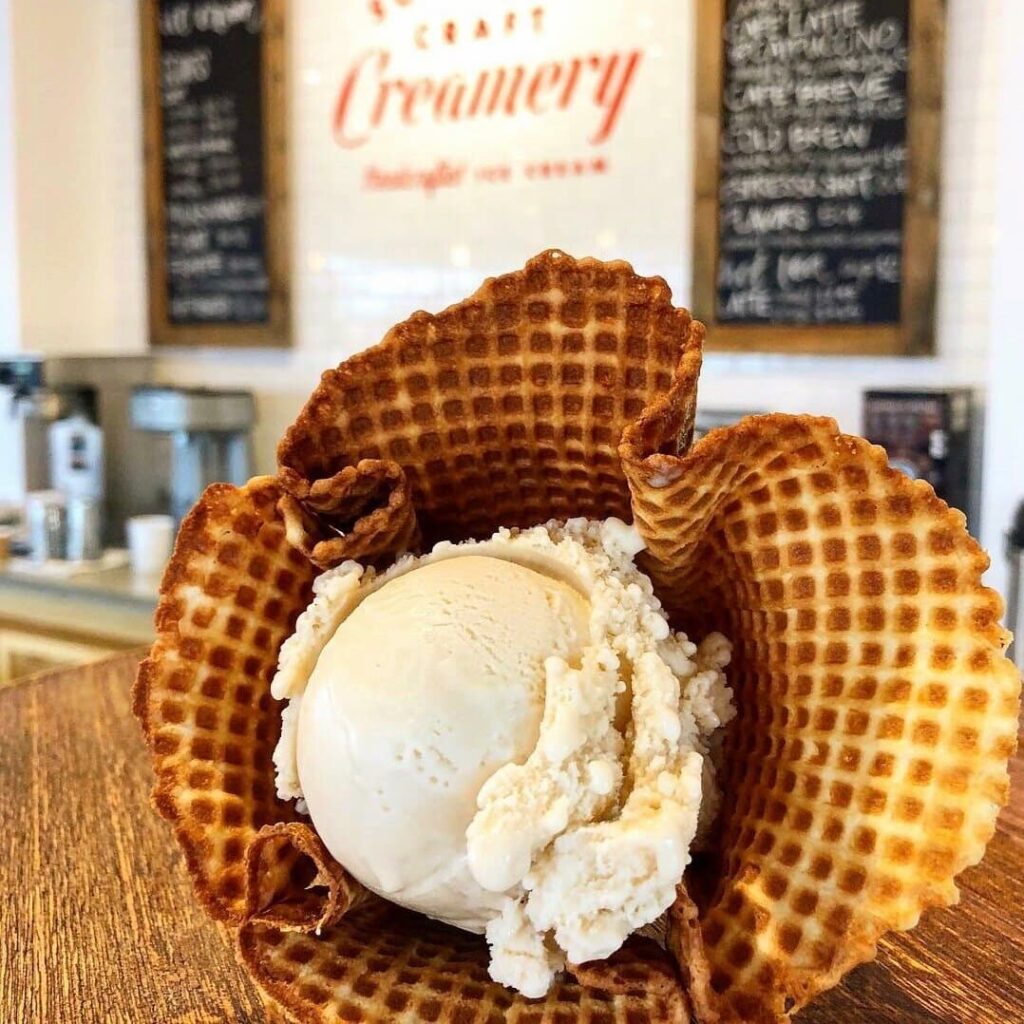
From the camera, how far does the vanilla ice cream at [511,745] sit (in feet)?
1.85

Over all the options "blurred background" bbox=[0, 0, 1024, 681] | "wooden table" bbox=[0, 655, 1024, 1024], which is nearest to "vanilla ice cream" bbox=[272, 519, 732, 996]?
"wooden table" bbox=[0, 655, 1024, 1024]

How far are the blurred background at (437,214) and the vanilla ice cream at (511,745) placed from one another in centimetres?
191

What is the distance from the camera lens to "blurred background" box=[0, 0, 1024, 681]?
2508mm

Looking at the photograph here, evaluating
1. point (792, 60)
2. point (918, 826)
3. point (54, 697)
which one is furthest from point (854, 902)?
point (792, 60)

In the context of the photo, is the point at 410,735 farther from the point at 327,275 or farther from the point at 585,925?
the point at 327,275

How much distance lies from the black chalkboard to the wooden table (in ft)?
5.85

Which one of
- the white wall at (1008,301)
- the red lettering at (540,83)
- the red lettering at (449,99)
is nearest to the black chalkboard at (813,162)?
the white wall at (1008,301)

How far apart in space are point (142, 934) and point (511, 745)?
352 mm

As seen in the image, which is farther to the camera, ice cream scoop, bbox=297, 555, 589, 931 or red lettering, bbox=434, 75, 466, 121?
red lettering, bbox=434, 75, 466, 121

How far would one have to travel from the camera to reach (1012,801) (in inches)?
39.3

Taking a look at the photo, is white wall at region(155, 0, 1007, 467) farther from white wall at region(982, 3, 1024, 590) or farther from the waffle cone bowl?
the waffle cone bowl

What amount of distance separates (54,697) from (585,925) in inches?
37.6

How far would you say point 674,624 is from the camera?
0.73 m

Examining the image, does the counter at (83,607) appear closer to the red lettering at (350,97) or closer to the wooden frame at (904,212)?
the red lettering at (350,97)
